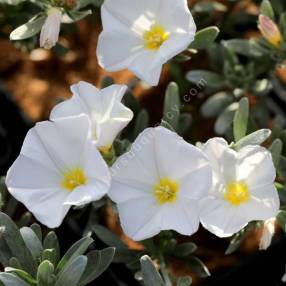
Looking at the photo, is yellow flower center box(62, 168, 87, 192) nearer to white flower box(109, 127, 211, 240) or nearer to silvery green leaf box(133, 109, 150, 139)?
white flower box(109, 127, 211, 240)

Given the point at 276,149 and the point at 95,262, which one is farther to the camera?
the point at 276,149

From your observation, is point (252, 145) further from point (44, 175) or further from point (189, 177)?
point (44, 175)

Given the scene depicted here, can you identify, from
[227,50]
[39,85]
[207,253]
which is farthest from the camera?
[39,85]

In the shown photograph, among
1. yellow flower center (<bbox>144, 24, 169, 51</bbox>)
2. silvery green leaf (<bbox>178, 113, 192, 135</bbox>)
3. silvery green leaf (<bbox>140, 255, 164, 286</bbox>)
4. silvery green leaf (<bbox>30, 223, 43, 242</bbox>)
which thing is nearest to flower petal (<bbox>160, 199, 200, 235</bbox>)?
silvery green leaf (<bbox>140, 255, 164, 286</bbox>)

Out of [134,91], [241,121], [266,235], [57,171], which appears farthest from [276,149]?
[134,91]

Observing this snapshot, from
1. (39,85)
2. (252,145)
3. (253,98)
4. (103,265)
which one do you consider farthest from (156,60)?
(39,85)

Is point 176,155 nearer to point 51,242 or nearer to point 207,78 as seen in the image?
point 51,242
